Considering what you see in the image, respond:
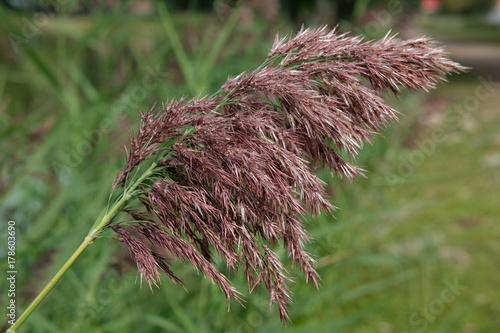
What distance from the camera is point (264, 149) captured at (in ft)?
3.13

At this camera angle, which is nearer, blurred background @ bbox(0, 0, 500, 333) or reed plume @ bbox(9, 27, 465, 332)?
reed plume @ bbox(9, 27, 465, 332)

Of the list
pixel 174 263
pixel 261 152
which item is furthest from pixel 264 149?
pixel 174 263

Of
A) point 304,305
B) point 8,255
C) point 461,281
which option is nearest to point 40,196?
point 8,255

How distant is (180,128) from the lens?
98cm

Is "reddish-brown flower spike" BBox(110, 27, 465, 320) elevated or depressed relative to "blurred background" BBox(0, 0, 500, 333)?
elevated

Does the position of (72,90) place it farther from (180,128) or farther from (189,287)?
(180,128)

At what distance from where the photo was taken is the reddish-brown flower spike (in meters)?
0.95

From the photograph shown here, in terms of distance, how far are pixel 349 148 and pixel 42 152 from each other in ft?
5.75

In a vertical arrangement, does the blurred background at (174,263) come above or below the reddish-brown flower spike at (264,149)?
below

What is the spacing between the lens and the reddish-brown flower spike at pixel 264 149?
0.95 m

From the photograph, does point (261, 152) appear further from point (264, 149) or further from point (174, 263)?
point (174, 263)

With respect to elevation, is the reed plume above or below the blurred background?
above

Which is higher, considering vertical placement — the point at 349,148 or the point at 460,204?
the point at 349,148

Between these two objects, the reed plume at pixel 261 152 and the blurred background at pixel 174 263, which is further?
the blurred background at pixel 174 263
